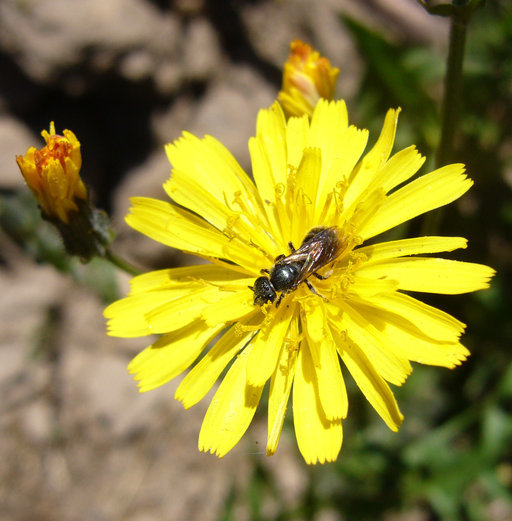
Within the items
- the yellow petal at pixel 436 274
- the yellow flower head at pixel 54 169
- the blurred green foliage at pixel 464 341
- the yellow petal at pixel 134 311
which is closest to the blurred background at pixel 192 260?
the blurred green foliage at pixel 464 341

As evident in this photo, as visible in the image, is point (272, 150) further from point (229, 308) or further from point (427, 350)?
point (427, 350)

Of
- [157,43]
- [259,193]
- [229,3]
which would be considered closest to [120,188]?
[157,43]

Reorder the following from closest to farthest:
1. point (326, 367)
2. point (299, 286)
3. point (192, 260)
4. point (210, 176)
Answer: point (326, 367) → point (299, 286) → point (210, 176) → point (192, 260)

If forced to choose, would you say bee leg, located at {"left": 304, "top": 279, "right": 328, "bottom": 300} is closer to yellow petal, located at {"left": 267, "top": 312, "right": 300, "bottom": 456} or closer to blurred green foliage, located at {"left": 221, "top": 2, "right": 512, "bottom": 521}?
yellow petal, located at {"left": 267, "top": 312, "right": 300, "bottom": 456}

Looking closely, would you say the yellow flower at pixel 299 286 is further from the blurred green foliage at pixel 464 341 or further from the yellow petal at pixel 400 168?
the blurred green foliage at pixel 464 341

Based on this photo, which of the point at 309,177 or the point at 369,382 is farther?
the point at 309,177

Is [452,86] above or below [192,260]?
above

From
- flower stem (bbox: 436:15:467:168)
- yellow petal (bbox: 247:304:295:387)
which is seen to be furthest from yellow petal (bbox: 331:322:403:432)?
flower stem (bbox: 436:15:467:168)

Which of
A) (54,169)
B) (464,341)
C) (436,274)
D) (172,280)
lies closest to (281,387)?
(172,280)
